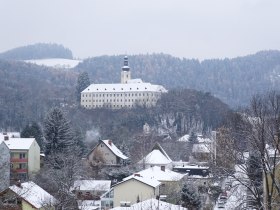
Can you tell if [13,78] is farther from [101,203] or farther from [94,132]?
[101,203]

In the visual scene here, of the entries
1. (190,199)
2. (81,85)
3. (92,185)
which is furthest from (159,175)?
(81,85)

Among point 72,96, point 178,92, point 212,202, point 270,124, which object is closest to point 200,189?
point 212,202

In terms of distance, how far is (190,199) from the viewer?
99.0 feet

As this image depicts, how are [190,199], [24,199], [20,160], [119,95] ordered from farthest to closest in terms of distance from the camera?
[119,95] → [20,160] → [190,199] → [24,199]

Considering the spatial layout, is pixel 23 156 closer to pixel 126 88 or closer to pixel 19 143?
pixel 19 143

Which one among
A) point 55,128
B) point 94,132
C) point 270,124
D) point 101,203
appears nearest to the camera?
point 270,124

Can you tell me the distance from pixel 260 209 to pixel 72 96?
134m

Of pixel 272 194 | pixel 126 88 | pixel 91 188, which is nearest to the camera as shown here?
pixel 272 194

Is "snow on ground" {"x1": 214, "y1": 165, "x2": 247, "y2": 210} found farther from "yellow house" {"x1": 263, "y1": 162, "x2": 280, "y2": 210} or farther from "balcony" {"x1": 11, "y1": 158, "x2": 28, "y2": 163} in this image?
"balcony" {"x1": 11, "y1": 158, "x2": 28, "y2": 163}

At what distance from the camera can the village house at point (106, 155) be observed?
181 feet

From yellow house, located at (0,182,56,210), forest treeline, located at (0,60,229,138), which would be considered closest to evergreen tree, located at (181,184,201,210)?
yellow house, located at (0,182,56,210)

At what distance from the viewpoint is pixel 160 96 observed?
12681 centimetres

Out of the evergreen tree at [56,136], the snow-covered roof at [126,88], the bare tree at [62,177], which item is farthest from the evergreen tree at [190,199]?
the snow-covered roof at [126,88]

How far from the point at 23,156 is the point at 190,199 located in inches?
742
